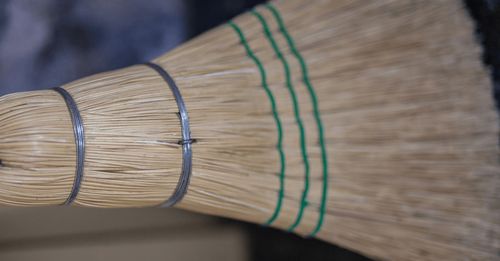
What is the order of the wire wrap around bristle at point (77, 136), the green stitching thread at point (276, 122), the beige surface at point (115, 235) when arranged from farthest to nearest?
1. the beige surface at point (115, 235)
2. the green stitching thread at point (276, 122)
3. the wire wrap around bristle at point (77, 136)

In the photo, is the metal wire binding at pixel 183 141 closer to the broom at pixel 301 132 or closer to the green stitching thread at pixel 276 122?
the broom at pixel 301 132

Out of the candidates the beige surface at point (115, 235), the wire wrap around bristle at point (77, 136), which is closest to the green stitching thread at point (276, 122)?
the wire wrap around bristle at point (77, 136)

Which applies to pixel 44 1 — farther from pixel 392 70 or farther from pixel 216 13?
pixel 392 70

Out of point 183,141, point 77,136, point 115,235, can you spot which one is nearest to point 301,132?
point 183,141

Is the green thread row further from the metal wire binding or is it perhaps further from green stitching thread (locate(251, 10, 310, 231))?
the metal wire binding

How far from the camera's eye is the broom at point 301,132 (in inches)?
31.5

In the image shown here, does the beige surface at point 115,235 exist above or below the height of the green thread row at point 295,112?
below

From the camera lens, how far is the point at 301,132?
2.92 ft

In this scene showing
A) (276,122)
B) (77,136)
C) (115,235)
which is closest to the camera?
(77,136)

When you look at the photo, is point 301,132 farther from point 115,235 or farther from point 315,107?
point 115,235

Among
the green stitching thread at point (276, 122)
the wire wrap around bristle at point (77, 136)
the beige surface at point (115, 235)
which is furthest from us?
the beige surface at point (115, 235)

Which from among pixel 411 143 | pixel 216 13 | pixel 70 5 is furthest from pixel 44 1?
pixel 411 143

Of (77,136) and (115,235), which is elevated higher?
(77,136)

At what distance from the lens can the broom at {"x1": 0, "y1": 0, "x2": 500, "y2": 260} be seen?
800 mm
